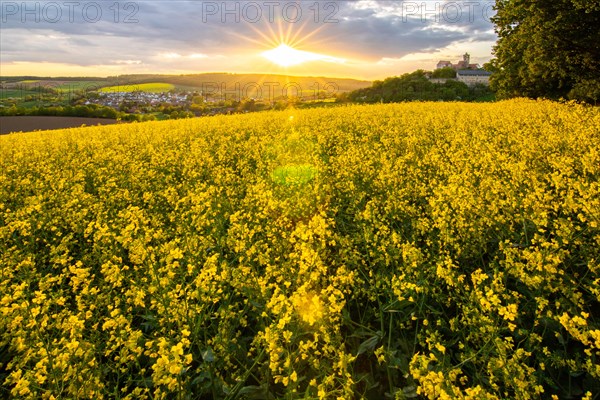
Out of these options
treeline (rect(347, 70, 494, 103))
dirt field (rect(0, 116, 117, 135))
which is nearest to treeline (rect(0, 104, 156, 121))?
dirt field (rect(0, 116, 117, 135))

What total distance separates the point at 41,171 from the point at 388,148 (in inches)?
374

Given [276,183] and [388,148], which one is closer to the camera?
[276,183]

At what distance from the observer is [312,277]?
2.77m

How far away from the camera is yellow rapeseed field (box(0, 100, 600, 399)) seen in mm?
2473

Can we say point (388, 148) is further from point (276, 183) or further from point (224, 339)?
point (224, 339)

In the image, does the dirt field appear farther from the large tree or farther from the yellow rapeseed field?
the large tree

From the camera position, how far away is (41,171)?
9.15 metres

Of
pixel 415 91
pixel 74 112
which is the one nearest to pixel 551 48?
pixel 415 91

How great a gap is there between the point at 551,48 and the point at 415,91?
19137mm

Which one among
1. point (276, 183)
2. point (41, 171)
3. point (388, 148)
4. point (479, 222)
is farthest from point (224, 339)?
point (41, 171)

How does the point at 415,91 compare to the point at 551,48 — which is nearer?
the point at 551,48

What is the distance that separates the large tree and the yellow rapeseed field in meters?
13.6

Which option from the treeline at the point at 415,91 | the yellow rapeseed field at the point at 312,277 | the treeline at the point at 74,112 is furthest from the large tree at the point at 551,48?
the treeline at the point at 74,112

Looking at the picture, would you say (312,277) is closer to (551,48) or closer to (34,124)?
(551,48)
